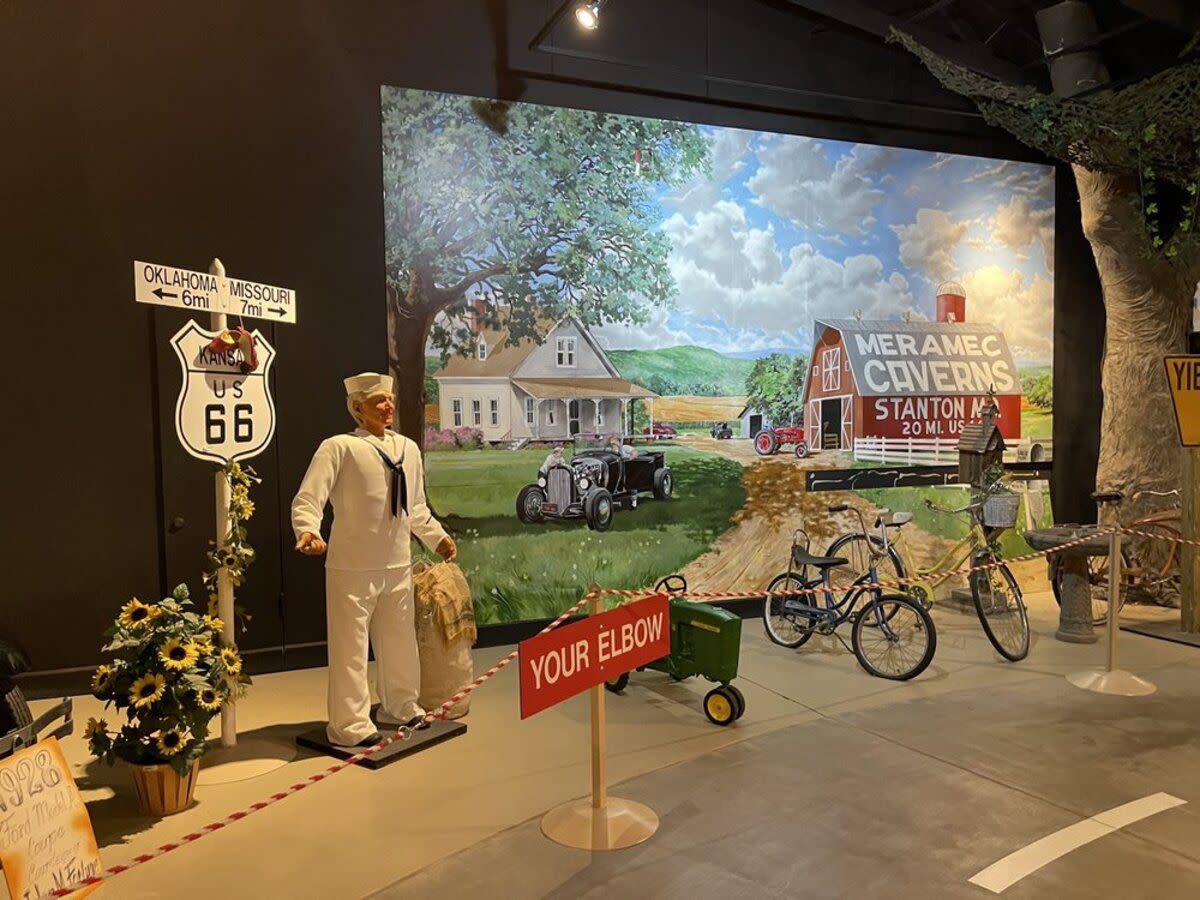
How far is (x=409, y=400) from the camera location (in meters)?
6.01

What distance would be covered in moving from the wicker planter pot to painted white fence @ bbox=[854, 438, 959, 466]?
5.59 m

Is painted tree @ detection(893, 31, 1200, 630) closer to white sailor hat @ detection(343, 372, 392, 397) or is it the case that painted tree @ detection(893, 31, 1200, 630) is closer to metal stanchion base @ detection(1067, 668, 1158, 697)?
metal stanchion base @ detection(1067, 668, 1158, 697)

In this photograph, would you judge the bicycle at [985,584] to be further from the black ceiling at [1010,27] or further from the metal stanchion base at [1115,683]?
the black ceiling at [1010,27]

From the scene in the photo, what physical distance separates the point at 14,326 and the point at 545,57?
3775 mm

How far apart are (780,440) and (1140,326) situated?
3.35 m

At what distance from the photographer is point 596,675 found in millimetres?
3225

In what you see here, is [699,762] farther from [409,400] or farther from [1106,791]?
[409,400]

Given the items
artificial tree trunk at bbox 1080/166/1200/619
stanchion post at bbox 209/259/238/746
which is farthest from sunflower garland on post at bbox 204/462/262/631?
artificial tree trunk at bbox 1080/166/1200/619

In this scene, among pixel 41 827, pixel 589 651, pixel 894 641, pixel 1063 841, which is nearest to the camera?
pixel 41 827

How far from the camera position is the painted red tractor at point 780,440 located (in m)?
7.11

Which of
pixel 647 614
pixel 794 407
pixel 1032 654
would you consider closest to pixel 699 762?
pixel 647 614

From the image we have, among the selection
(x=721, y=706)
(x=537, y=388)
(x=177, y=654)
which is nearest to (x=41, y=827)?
(x=177, y=654)

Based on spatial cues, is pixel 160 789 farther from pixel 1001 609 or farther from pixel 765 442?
pixel 1001 609

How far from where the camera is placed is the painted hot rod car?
20.9 feet
